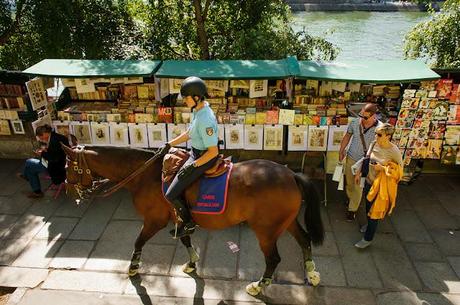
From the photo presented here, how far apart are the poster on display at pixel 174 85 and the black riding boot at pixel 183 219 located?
2.72 m

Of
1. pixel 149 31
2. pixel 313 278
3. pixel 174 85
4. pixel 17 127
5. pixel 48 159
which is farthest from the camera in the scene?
pixel 149 31

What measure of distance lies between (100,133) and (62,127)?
0.71 meters

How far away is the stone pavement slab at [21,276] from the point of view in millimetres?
4738

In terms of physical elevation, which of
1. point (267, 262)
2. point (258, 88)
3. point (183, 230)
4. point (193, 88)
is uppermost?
point (193, 88)

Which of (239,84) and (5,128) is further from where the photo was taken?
(5,128)

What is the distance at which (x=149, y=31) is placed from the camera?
10.8 m

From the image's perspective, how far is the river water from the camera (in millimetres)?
19453

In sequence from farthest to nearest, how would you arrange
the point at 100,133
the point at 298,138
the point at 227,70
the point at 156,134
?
the point at 100,133, the point at 156,134, the point at 298,138, the point at 227,70

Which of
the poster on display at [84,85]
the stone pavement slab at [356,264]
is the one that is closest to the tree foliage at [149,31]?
the poster on display at [84,85]

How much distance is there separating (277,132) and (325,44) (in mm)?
5353

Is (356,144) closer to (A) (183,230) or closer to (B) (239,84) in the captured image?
(B) (239,84)

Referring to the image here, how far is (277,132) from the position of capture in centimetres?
643

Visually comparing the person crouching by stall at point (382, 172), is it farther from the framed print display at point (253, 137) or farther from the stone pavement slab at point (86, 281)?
the stone pavement slab at point (86, 281)

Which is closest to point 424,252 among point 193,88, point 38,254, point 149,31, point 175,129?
point 193,88
